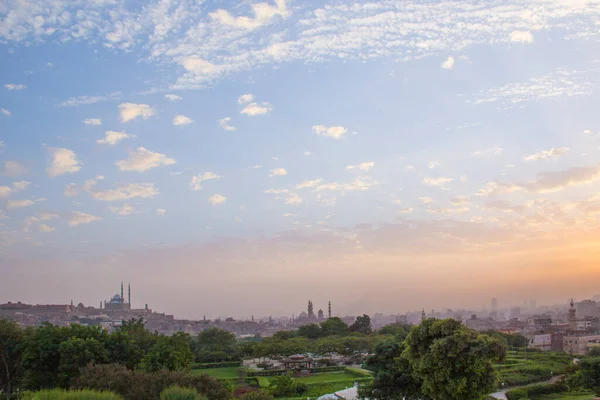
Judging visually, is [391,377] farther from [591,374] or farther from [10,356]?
[10,356]

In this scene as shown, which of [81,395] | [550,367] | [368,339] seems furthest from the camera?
[368,339]

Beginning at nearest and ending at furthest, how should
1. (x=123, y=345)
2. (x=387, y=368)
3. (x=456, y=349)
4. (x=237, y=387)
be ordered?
(x=456, y=349), (x=387, y=368), (x=123, y=345), (x=237, y=387)

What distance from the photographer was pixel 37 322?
129 metres

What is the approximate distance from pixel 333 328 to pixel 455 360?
5293cm

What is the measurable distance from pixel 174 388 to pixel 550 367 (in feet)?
119

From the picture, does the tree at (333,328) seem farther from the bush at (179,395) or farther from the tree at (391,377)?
the bush at (179,395)

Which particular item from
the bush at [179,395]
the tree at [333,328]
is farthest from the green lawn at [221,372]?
the bush at [179,395]

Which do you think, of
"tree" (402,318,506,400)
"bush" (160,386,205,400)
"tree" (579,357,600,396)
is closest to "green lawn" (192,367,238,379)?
"tree" (579,357,600,396)

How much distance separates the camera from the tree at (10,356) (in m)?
28.1

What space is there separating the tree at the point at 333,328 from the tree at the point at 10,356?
43697 mm

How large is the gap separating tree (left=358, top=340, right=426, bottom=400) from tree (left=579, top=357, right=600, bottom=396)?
10.4 metres

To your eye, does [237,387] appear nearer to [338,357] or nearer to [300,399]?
[300,399]

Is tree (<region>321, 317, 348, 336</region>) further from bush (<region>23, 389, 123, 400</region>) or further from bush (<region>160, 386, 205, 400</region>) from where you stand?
bush (<region>23, 389, 123, 400</region>)

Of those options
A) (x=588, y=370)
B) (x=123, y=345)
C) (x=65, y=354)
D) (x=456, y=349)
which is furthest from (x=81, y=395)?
(x=588, y=370)
